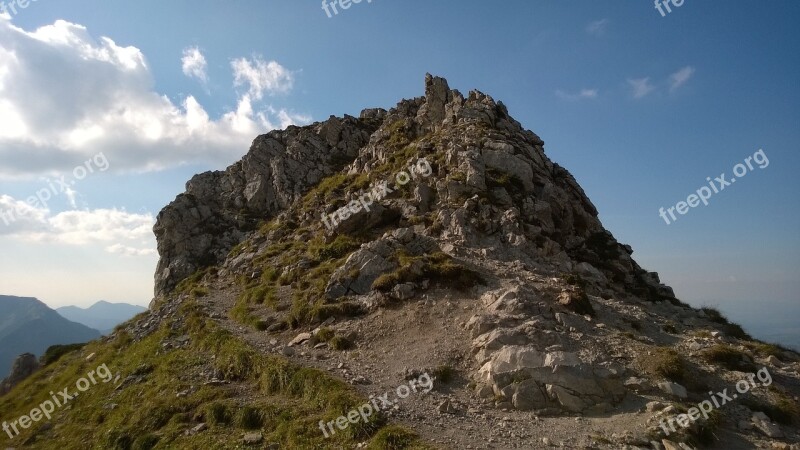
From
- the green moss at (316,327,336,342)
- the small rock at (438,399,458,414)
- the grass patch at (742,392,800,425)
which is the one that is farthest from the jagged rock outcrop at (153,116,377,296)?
the grass patch at (742,392,800,425)

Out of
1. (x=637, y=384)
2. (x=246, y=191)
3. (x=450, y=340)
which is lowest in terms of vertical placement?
(x=637, y=384)

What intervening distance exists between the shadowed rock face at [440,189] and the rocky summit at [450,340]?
0.27m

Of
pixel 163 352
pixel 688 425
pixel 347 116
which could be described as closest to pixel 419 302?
pixel 688 425

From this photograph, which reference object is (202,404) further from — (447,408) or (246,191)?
(246,191)

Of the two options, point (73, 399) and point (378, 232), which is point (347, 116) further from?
point (73, 399)

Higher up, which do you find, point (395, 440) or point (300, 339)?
point (300, 339)

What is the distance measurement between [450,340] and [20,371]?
153ft

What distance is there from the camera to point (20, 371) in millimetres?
42562

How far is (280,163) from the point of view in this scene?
6419 cm

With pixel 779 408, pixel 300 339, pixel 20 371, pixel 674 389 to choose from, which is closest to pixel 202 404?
pixel 300 339

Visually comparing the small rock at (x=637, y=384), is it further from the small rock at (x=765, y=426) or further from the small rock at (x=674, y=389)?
the small rock at (x=765, y=426)

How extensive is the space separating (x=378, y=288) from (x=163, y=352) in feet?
45.0

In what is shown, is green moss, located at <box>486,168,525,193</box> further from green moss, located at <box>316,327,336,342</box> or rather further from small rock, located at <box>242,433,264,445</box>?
small rock, located at <box>242,433,264,445</box>

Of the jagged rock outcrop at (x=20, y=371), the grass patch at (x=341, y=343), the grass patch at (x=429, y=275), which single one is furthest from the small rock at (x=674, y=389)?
the jagged rock outcrop at (x=20, y=371)
